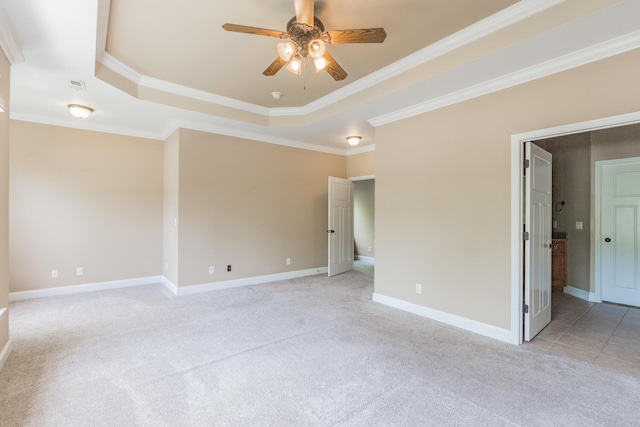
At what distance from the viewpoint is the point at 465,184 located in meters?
3.31

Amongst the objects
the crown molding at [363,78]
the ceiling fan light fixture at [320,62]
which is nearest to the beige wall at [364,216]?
the crown molding at [363,78]

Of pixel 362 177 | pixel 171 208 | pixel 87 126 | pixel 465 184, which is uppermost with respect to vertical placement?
pixel 87 126

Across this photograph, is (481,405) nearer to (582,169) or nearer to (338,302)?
(338,302)

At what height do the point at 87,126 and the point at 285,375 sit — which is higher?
the point at 87,126

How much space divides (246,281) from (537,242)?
14.1 feet

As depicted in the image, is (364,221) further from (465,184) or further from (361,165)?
(465,184)

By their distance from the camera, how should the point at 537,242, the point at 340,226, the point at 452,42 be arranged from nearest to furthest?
the point at 452,42
the point at 537,242
the point at 340,226

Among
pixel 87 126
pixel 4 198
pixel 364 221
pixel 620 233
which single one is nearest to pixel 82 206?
pixel 87 126

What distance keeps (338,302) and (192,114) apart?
3.44 m

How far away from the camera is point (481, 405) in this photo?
77.9 inches

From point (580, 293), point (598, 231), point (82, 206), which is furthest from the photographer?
point (82, 206)

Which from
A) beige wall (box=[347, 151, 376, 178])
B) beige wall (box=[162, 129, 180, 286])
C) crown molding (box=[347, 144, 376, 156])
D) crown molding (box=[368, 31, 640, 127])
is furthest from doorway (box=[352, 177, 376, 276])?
beige wall (box=[162, 129, 180, 286])

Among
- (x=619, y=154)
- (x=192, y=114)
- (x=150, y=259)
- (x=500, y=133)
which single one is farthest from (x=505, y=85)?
(x=150, y=259)

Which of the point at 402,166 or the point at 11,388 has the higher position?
the point at 402,166
